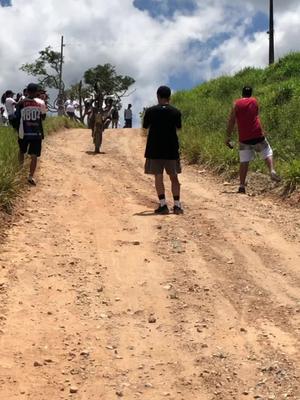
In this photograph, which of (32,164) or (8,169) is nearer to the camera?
(8,169)

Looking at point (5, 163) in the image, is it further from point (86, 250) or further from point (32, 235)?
point (86, 250)

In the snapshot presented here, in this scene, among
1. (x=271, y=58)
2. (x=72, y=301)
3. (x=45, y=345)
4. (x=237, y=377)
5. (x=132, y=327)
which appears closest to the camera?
(x=237, y=377)

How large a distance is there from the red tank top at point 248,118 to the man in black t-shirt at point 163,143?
181cm

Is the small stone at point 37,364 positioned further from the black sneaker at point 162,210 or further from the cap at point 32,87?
the cap at point 32,87

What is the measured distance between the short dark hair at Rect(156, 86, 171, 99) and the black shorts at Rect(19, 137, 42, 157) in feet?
7.83

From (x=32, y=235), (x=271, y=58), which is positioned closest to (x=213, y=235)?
(x=32, y=235)

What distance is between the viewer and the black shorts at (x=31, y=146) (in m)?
8.76

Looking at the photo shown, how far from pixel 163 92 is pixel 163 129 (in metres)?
0.48

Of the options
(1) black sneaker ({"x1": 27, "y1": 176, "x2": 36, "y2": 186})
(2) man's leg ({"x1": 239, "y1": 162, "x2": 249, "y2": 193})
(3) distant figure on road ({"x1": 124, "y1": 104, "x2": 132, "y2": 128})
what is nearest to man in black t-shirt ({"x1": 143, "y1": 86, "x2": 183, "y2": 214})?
(2) man's leg ({"x1": 239, "y1": 162, "x2": 249, "y2": 193})

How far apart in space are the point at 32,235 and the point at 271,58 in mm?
23024

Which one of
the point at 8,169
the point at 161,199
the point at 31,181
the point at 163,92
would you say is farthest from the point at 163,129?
the point at 31,181

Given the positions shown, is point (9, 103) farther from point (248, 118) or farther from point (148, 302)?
point (148, 302)

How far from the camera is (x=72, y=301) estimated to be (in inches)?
175

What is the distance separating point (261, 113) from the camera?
45.9ft
